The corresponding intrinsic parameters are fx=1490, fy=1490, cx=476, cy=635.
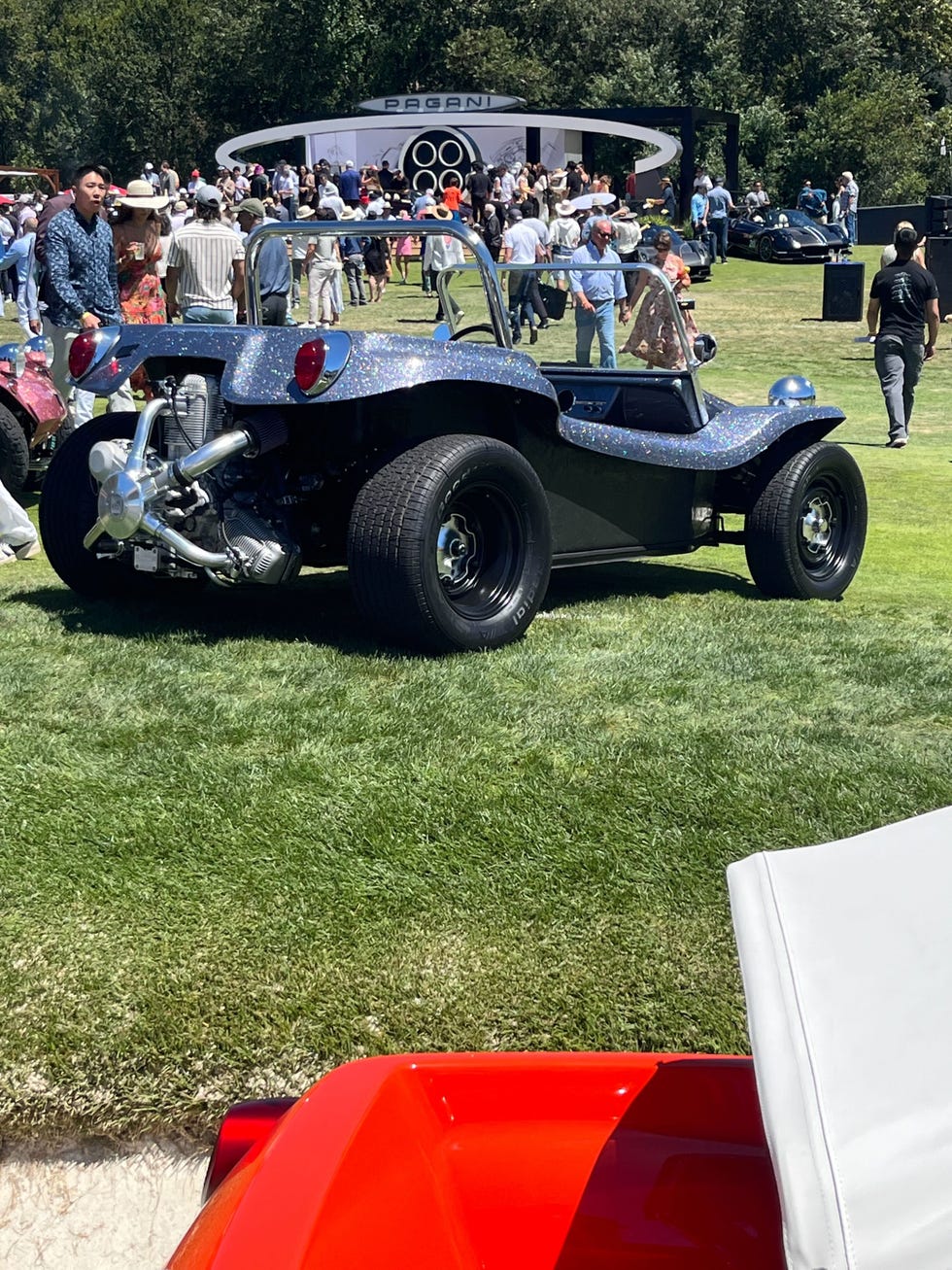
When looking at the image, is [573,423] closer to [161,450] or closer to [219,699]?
[161,450]

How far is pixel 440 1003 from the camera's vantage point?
326 centimetres

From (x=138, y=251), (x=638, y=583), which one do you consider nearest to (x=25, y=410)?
(x=138, y=251)

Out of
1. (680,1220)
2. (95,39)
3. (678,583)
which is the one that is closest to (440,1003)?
(680,1220)

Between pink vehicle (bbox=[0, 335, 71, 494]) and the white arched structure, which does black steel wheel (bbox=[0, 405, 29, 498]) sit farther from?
the white arched structure

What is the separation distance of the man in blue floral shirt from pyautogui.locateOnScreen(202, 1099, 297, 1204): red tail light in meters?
6.80

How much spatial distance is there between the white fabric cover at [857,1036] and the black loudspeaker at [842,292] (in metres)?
24.2

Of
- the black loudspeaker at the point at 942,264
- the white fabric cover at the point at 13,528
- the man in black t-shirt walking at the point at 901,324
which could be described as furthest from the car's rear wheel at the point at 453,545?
the black loudspeaker at the point at 942,264

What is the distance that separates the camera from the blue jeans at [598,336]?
23.1 feet

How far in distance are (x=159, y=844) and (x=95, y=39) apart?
76.4m

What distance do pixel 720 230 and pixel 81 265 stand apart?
2825cm

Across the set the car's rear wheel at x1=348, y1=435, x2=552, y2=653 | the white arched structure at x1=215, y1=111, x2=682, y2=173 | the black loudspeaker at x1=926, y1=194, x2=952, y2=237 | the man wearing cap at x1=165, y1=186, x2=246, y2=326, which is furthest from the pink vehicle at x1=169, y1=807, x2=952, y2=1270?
the white arched structure at x1=215, y1=111, x2=682, y2=173

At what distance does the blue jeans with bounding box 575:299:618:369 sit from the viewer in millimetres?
7043

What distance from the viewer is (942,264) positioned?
24719 millimetres

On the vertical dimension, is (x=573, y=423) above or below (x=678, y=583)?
above
